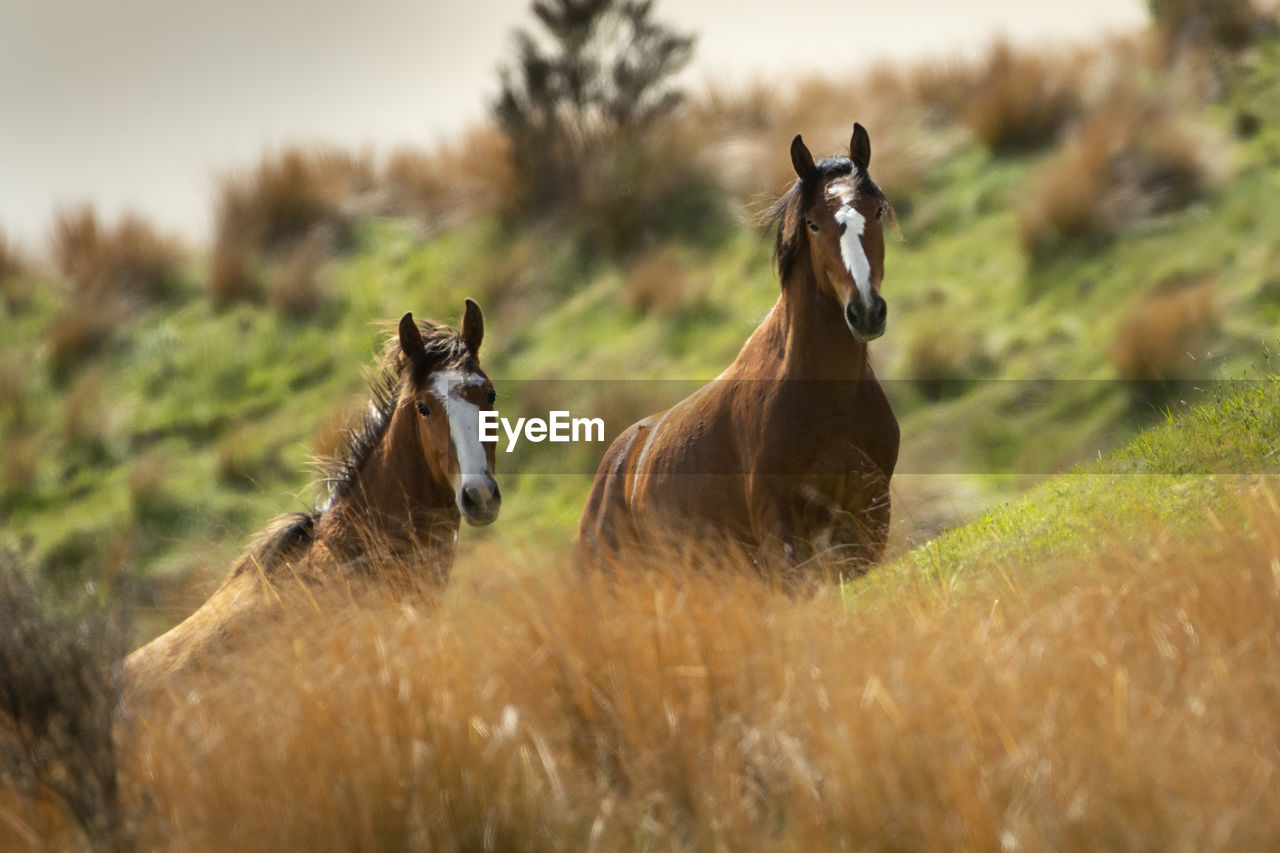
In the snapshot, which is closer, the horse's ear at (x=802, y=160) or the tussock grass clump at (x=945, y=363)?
the horse's ear at (x=802, y=160)

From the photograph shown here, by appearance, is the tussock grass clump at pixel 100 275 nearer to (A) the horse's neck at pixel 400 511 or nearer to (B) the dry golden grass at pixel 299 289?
(B) the dry golden grass at pixel 299 289

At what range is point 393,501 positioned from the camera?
5.77 m

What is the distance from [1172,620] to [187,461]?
42.1ft

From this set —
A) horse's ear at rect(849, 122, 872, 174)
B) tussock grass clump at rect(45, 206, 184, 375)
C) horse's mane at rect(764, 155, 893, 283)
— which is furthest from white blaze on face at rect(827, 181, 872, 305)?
tussock grass clump at rect(45, 206, 184, 375)

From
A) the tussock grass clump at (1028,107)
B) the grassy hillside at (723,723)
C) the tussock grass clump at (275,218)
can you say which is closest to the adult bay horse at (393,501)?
the grassy hillside at (723,723)

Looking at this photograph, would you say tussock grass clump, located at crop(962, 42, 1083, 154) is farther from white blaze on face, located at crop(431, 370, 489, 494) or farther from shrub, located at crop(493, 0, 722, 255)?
white blaze on face, located at crop(431, 370, 489, 494)

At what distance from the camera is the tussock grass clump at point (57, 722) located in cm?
357

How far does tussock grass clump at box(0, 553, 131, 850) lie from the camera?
11.7 ft

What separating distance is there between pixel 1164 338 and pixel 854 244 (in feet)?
19.2

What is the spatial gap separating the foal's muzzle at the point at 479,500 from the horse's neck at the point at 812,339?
4.47ft

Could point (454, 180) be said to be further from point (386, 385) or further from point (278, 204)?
point (386, 385)

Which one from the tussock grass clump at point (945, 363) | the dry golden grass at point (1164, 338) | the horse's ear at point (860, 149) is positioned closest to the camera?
the horse's ear at point (860, 149)

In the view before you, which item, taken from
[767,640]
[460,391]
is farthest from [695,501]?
[767,640]

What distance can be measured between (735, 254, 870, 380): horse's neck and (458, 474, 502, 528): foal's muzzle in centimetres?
136
